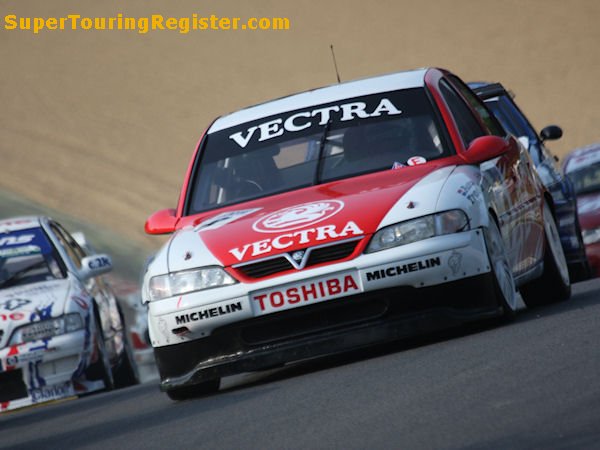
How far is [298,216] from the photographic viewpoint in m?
8.19

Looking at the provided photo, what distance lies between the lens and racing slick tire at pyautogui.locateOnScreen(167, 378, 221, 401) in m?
8.62

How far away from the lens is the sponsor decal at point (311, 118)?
30.6ft

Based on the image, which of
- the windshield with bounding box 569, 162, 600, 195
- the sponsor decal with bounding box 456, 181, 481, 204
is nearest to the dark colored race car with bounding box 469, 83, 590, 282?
the windshield with bounding box 569, 162, 600, 195

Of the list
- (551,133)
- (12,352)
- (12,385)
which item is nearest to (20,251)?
(12,352)

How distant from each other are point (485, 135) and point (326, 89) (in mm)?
1008

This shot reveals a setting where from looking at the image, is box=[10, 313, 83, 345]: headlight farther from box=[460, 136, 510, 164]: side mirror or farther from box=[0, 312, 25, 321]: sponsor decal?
box=[460, 136, 510, 164]: side mirror

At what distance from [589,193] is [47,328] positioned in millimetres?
5808

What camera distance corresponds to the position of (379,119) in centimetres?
927

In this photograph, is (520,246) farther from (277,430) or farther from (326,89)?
(277,430)

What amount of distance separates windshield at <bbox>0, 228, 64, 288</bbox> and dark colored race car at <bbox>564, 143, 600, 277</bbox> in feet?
15.8

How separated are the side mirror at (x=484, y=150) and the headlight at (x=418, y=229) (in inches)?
31.8

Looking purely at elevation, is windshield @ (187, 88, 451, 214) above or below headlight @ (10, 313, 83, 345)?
above

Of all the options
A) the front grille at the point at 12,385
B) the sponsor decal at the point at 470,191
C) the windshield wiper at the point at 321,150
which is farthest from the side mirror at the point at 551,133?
the sponsor decal at the point at 470,191

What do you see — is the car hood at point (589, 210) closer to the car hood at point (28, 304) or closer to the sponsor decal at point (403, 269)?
the car hood at point (28, 304)
